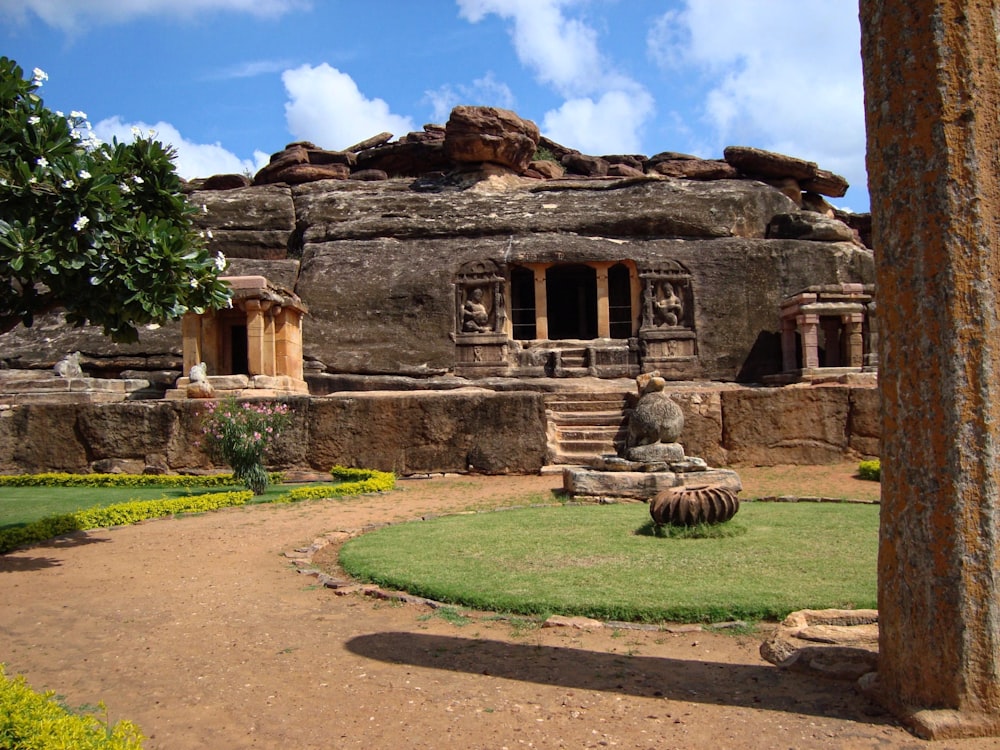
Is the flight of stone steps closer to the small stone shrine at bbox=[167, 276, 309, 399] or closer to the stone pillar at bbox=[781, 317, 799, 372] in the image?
the small stone shrine at bbox=[167, 276, 309, 399]

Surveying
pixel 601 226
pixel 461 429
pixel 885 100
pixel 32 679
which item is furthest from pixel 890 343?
pixel 601 226

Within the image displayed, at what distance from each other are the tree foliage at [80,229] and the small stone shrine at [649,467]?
5.14 m

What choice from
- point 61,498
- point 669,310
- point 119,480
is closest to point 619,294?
point 669,310

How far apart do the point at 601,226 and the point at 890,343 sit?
801 inches

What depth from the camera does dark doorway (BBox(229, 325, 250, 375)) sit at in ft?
62.3

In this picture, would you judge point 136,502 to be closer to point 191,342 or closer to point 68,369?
point 191,342

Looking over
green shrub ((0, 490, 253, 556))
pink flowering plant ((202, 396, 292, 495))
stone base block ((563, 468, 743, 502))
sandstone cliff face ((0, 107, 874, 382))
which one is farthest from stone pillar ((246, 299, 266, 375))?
stone base block ((563, 468, 743, 502))

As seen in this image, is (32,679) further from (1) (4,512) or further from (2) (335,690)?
(1) (4,512)

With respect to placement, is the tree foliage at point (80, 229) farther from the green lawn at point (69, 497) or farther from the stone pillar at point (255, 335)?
the stone pillar at point (255, 335)

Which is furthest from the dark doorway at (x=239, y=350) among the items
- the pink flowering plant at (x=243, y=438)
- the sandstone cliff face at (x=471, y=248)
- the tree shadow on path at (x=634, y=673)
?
the tree shadow on path at (x=634, y=673)

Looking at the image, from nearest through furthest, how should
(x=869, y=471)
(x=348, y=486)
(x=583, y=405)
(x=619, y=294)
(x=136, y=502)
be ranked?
(x=136, y=502)
(x=348, y=486)
(x=869, y=471)
(x=583, y=405)
(x=619, y=294)

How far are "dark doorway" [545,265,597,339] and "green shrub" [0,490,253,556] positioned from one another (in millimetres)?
16362

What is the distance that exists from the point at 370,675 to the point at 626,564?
2615 millimetres

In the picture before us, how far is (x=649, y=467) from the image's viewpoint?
34.0 feet
